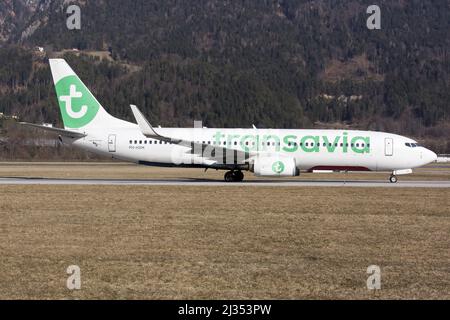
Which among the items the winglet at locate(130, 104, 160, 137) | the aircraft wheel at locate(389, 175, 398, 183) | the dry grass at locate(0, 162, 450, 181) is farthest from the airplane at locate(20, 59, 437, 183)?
the dry grass at locate(0, 162, 450, 181)

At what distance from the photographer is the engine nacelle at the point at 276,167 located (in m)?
44.4

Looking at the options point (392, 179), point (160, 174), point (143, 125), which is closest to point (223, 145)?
point (143, 125)

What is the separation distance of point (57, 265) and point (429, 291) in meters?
8.37

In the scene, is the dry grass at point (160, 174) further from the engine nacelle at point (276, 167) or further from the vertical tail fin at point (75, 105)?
the engine nacelle at point (276, 167)

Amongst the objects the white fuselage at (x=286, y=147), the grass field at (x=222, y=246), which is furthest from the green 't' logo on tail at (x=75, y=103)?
the grass field at (x=222, y=246)

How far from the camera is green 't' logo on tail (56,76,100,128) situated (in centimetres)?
4775

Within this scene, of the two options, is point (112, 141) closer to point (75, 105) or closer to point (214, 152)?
point (75, 105)

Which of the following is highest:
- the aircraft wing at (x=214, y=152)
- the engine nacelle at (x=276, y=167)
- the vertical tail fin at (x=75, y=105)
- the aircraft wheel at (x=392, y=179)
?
the vertical tail fin at (x=75, y=105)

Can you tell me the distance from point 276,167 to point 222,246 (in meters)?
25.3

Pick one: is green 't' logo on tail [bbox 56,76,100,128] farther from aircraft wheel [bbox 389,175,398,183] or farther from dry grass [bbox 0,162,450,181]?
aircraft wheel [bbox 389,175,398,183]

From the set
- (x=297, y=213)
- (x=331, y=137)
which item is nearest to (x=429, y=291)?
(x=297, y=213)

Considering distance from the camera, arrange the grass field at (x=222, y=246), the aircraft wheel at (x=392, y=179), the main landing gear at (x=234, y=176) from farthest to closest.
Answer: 1. the aircraft wheel at (x=392, y=179)
2. the main landing gear at (x=234, y=176)
3. the grass field at (x=222, y=246)
